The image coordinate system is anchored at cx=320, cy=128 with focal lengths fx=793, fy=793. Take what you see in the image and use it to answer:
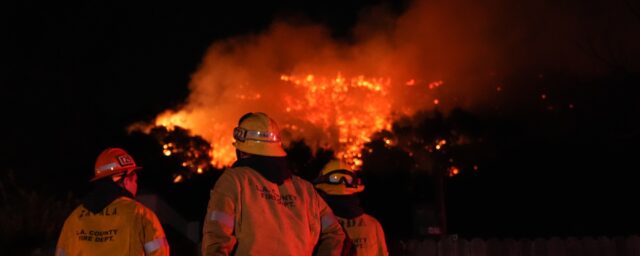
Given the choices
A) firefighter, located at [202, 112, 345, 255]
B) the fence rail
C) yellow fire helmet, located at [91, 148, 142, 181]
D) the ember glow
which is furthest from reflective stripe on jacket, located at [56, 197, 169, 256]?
the ember glow

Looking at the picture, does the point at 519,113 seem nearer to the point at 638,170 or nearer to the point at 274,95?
the point at 638,170

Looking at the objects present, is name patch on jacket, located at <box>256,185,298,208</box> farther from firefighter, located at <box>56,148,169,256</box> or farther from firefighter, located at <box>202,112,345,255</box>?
firefighter, located at <box>56,148,169,256</box>

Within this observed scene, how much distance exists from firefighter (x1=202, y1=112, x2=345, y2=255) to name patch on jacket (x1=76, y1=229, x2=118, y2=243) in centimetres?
140

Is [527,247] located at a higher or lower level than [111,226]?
higher

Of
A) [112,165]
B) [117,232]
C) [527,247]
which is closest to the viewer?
[117,232]

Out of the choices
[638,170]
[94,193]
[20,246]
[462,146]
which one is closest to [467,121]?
[462,146]

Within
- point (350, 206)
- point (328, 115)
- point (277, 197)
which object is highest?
point (328, 115)

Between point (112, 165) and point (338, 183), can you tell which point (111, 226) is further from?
point (338, 183)

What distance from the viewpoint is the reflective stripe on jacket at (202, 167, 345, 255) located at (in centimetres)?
342

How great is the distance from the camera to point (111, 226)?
4.82 metres

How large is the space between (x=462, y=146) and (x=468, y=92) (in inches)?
57.4

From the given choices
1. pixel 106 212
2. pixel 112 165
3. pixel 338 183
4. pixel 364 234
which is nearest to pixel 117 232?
pixel 106 212

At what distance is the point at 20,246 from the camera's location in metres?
9.98

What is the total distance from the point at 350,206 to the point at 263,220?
1.96 metres
